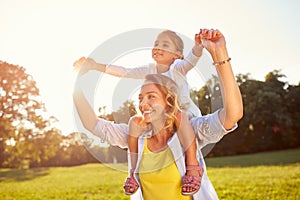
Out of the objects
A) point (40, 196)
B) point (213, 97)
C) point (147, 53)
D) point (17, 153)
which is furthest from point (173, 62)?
point (17, 153)

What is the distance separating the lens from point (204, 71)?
76.0 inches

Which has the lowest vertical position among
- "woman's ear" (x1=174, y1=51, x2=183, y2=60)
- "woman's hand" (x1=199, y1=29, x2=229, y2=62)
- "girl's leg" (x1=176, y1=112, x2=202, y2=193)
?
"girl's leg" (x1=176, y1=112, x2=202, y2=193)

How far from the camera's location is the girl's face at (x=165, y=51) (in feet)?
7.33

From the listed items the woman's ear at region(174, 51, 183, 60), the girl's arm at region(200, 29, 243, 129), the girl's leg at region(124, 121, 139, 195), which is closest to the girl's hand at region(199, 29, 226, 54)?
the girl's arm at region(200, 29, 243, 129)

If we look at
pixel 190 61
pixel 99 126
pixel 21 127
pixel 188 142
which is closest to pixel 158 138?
pixel 188 142

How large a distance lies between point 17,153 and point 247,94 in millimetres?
11985

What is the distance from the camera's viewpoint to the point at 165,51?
2.31 m

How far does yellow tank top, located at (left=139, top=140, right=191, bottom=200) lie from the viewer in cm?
183

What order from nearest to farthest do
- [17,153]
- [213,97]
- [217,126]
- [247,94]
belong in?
[217,126] < [213,97] < [17,153] < [247,94]

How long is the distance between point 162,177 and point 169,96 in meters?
0.33

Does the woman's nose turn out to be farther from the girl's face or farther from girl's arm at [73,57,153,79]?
the girl's face

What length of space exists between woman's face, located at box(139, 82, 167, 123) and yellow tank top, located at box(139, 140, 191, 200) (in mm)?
151

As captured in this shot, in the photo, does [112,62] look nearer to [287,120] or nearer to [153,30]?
[153,30]

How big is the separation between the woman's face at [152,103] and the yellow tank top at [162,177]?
0.50 feet
